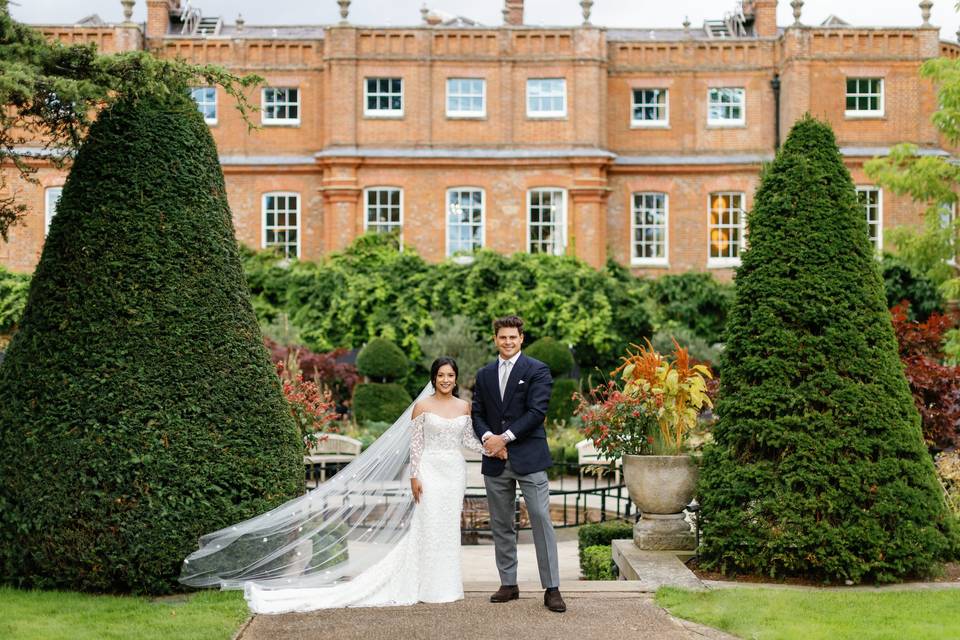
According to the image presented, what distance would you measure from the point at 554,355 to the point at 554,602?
1556 centimetres

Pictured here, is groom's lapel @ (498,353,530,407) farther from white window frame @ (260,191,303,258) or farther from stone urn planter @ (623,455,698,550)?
white window frame @ (260,191,303,258)

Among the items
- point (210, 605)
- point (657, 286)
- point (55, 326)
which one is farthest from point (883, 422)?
point (657, 286)

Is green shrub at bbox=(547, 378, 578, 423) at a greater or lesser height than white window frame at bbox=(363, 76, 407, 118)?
lesser

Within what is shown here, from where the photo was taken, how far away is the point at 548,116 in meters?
27.6

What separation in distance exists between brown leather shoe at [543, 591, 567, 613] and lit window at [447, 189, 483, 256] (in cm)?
2120

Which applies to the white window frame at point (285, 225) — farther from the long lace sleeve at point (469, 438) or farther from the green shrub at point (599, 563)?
the long lace sleeve at point (469, 438)

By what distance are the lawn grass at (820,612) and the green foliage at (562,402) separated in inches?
561

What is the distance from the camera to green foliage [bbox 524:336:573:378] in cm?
2202

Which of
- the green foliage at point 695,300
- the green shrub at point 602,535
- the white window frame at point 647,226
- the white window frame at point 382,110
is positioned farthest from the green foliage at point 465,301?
the green shrub at point 602,535

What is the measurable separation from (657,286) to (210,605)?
21.0 meters

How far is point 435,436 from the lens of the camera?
22.8ft

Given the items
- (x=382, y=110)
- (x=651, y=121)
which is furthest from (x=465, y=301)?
(x=651, y=121)

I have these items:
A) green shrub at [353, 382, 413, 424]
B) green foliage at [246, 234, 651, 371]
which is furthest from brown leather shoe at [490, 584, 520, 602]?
green foliage at [246, 234, 651, 371]

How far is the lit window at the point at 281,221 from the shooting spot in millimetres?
27938
